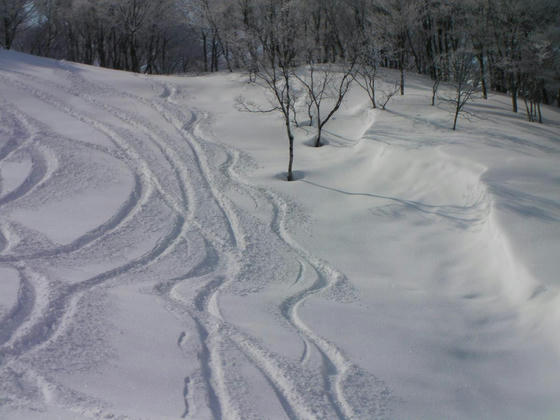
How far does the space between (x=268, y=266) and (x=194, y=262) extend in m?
1.54

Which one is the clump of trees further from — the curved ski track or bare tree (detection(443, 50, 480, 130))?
the curved ski track

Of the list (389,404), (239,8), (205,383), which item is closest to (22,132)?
(205,383)

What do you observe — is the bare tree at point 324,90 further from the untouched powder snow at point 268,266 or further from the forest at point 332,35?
the untouched powder snow at point 268,266

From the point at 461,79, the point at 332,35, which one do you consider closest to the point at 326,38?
the point at 332,35

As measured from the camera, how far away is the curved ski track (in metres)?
6.57

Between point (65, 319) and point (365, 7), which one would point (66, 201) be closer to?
point (65, 319)

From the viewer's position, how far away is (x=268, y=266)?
1045 cm

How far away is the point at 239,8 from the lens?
2686 centimetres

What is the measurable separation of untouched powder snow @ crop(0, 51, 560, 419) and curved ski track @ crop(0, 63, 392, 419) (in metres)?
0.04

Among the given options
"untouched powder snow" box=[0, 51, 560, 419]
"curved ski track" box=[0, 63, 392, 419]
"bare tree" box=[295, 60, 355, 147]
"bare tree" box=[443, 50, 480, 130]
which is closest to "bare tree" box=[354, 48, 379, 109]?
"bare tree" box=[295, 60, 355, 147]

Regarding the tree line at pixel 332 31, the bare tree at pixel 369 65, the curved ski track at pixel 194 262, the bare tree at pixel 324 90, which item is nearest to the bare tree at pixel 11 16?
the tree line at pixel 332 31

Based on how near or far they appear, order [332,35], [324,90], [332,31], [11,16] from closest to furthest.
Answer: [324,90]
[11,16]
[332,35]
[332,31]

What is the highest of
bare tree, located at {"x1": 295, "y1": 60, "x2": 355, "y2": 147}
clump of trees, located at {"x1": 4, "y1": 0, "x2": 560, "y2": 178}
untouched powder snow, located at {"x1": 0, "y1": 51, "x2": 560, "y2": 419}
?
clump of trees, located at {"x1": 4, "y1": 0, "x2": 560, "y2": 178}

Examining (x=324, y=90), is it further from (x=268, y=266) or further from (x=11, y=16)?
(x=11, y=16)
